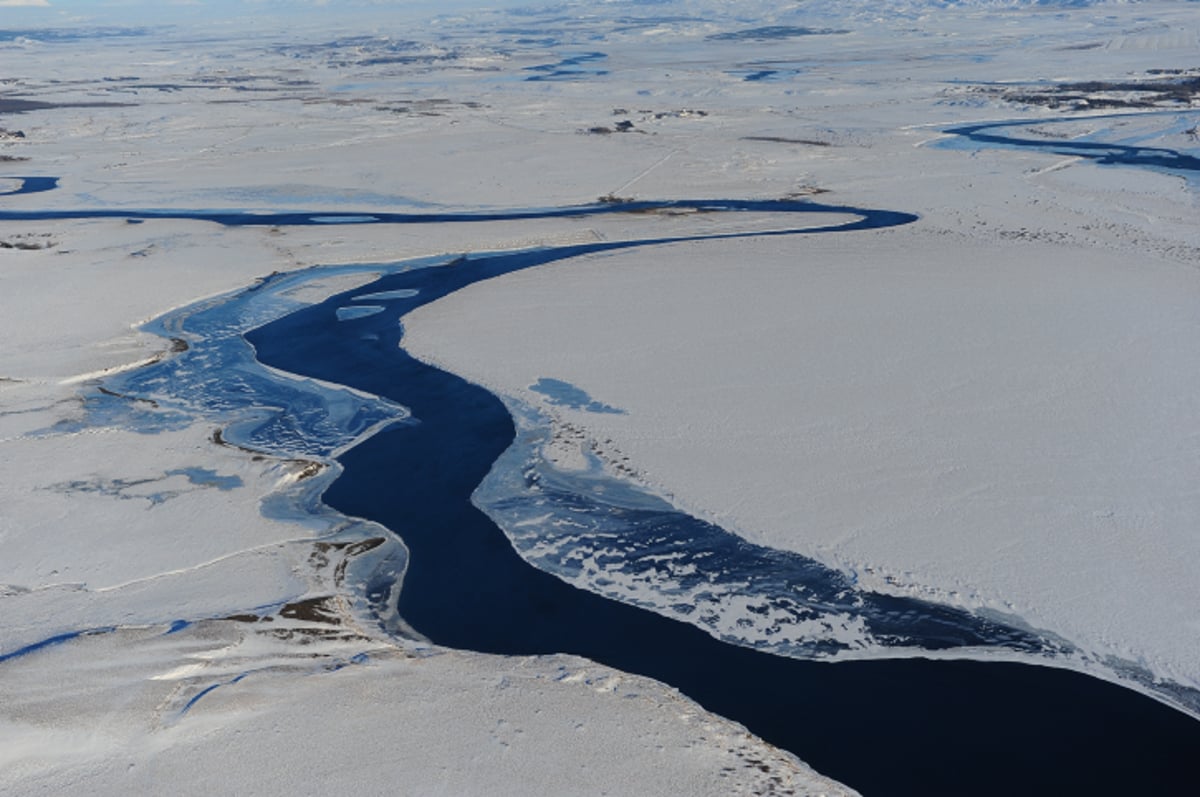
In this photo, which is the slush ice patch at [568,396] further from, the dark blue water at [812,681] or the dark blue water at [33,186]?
the dark blue water at [33,186]

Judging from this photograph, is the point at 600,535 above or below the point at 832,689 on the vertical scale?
above

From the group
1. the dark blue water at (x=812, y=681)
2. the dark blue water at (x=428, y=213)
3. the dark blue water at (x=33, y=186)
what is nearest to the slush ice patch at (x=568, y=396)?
the dark blue water at (x=812, y=681)

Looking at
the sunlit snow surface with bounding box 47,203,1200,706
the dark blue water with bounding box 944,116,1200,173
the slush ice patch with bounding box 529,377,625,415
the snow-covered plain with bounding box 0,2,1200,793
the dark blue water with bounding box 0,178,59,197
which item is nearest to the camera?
the snow-covered plain with bounding box 0,2,1200,793

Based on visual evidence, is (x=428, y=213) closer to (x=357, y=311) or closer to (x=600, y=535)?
(x=357, y=311)

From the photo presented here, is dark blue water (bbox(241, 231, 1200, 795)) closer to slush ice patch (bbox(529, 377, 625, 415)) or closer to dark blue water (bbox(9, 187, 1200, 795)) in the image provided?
dark blue water (bbox(9, 187, 1200, 795))

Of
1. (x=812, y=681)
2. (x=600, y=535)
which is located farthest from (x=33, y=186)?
(x=812, y=681)

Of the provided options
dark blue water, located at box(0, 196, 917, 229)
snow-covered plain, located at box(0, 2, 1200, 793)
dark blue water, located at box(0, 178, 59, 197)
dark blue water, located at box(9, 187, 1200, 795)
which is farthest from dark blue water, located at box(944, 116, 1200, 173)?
dark blue water, located at box(0, 178, 59, 197)
